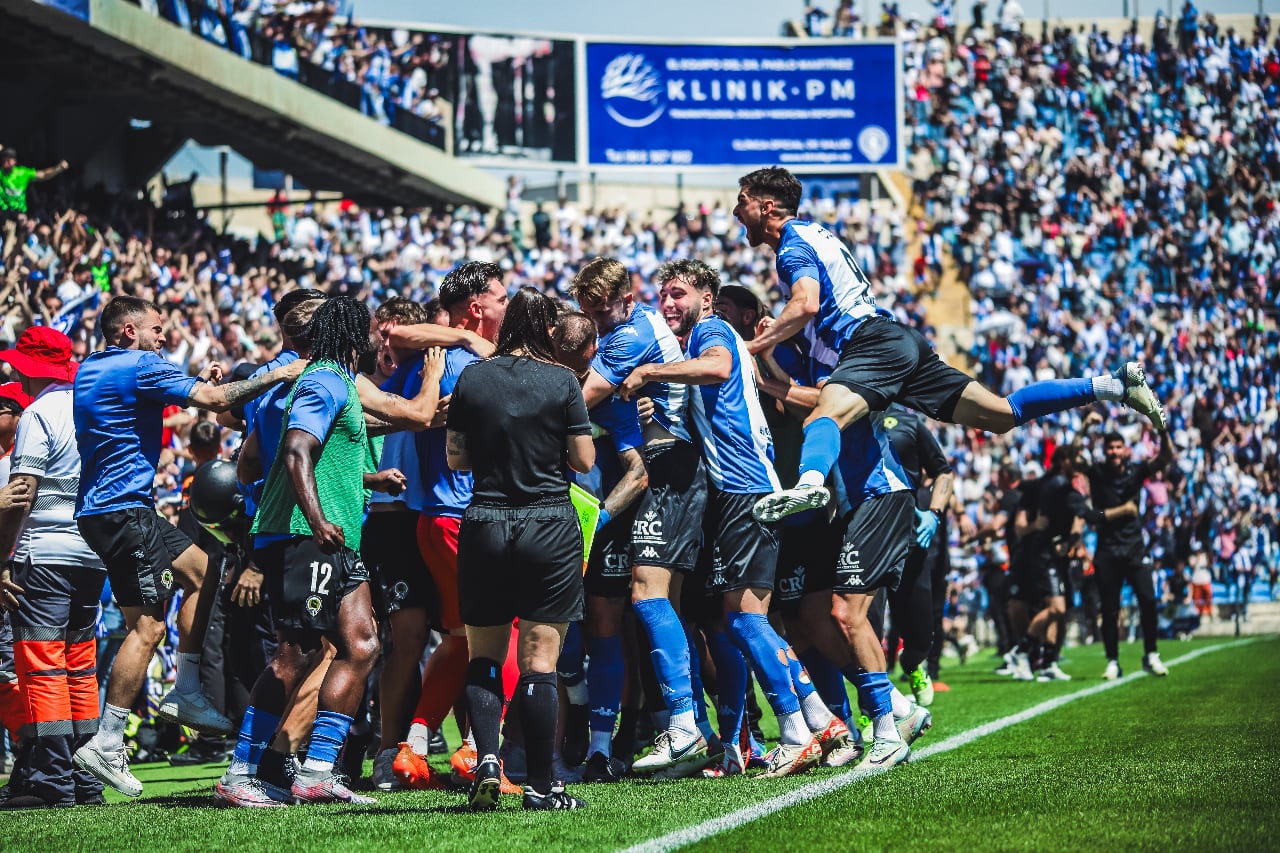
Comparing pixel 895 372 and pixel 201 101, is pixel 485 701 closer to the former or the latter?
pixel 895 372

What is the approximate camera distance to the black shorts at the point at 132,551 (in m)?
7.21

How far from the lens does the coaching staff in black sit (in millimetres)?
5973

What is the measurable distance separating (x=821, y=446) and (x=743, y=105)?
31.8 m

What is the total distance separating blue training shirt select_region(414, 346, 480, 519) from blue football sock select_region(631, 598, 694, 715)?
978 mm

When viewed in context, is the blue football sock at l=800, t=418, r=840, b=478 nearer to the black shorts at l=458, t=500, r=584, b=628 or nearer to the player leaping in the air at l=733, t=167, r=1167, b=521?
the player leaping in the air at l=733, t=167, r=1167, b=521

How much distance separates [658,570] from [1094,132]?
112ft

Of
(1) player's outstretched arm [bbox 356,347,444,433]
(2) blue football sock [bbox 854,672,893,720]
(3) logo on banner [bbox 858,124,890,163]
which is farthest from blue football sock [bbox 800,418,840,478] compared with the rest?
(3) logo on banner [bbox 858,124,890,163]

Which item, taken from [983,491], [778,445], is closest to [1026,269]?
[983,491]

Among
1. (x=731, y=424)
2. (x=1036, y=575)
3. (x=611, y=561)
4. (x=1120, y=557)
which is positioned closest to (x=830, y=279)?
(x=731, y=424)

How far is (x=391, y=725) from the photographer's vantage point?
7.78 metres

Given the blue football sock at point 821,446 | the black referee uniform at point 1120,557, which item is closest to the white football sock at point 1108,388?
the blue football sock at point 821,446

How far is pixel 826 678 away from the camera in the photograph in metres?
8.46

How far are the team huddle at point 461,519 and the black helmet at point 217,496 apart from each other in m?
0.32

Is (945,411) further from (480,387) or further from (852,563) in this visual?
(480,387)
